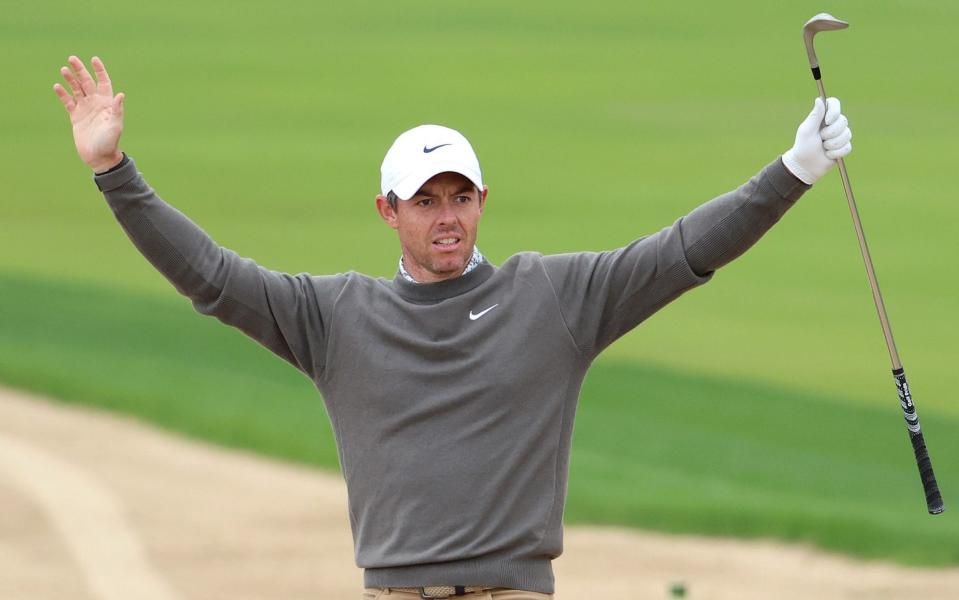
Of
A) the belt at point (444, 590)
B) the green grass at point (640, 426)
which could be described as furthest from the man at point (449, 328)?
the green grass at point (640, 426)

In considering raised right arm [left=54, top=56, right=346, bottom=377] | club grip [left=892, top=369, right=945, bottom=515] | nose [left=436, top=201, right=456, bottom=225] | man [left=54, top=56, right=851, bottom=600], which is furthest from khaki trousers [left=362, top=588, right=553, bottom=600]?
club grip [left=892, top=369, right=945, bottom=515]

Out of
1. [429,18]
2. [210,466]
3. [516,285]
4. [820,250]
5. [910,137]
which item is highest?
[429,18]

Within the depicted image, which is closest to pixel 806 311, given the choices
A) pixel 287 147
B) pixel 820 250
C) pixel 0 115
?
pixel 820 250

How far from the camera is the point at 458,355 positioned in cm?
394

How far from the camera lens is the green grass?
9383 millimetres

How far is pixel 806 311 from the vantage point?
42.9 feet

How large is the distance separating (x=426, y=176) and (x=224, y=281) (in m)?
0.54

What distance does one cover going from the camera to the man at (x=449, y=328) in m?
3.84

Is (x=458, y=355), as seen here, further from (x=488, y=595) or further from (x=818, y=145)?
(x=818, y=145)

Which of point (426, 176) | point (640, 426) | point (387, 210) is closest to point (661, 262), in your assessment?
point (426, 176)

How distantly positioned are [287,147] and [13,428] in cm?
827

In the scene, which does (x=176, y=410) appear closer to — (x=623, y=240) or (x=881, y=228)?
(x=623, y=240)

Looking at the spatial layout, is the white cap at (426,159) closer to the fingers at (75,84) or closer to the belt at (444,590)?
the fingers at (75,84)

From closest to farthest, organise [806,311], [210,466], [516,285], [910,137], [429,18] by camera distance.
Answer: [516,285] → [210,466] → [806,311] → [910,137] → [429,18]
